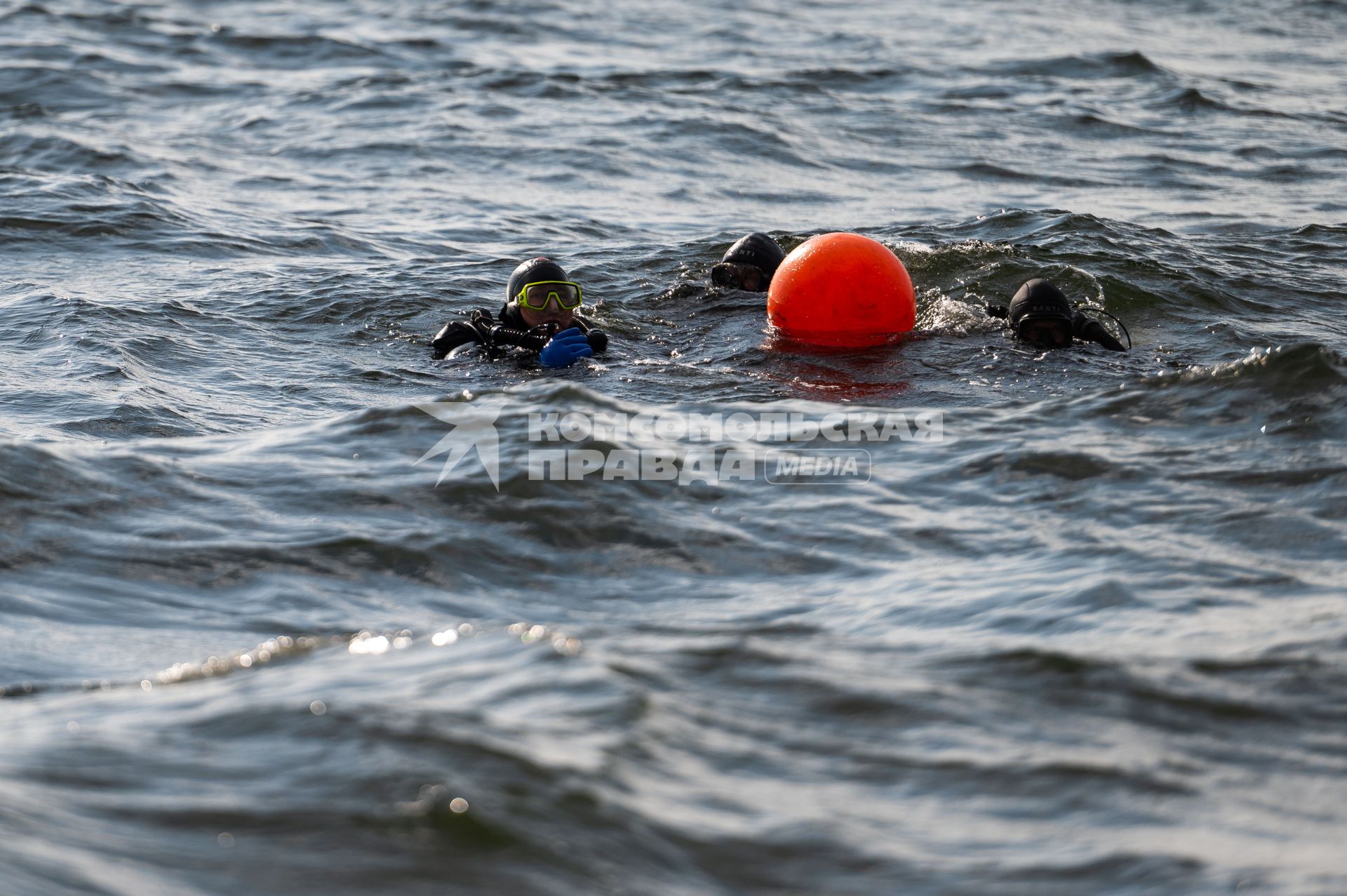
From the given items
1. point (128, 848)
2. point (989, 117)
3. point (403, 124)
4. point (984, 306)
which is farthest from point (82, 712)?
point (989, 117)

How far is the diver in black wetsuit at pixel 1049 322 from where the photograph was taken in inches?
354

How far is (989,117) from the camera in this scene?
17891 mm

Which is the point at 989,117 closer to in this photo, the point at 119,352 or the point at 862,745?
the point at 119,352

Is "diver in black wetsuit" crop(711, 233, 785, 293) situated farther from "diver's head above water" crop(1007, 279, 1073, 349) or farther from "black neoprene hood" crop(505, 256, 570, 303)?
"diver's head above water" crop(1007, 279, 1073, 349)

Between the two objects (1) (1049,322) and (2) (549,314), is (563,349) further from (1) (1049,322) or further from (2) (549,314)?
(1) (1049,322)

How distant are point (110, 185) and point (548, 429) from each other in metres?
9.47

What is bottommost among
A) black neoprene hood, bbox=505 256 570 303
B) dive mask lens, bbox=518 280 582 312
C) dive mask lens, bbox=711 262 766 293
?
dive mask lens, bbox=711 262 766 293

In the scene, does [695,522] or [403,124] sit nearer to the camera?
[695,522]

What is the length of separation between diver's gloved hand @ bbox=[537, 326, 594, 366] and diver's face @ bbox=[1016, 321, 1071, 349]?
287cm

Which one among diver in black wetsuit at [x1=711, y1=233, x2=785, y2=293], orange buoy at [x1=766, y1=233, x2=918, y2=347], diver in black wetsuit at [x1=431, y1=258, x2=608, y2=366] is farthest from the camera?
diver in black wetsuit at [x1=711, y1=233, x2=785, y2=293]

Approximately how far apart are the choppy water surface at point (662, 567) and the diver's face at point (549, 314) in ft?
1.05

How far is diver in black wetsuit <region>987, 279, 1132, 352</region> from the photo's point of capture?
9.00 meters

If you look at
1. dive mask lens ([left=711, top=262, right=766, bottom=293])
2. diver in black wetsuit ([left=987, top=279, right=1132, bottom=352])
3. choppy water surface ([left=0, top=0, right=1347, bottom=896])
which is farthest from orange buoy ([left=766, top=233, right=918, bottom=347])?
dive mask lens ([left=711, top=262, right=766, bottom=293])

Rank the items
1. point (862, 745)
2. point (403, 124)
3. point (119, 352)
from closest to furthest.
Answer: point (862, 745) → point (119, 352) → point (403, 124)
